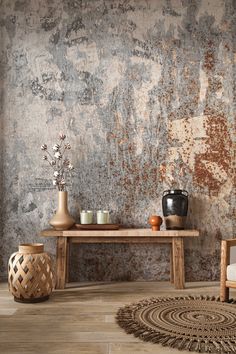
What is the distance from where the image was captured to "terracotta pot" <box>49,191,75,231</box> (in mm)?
4074

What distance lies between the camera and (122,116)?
450cm

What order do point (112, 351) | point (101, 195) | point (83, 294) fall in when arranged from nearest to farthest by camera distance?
point (112, 351) < point (83, 294) < point (101, 195)

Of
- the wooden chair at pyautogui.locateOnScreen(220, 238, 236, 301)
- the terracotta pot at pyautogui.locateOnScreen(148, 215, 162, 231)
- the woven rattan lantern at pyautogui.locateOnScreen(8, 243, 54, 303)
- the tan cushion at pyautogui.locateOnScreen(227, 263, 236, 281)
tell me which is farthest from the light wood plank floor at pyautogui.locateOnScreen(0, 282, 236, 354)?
the terracotta pot at pyautogui.locateOnScreen(148, 215, 162, 231)

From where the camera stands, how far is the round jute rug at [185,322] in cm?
257

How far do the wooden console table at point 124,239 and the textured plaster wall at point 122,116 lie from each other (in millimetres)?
418

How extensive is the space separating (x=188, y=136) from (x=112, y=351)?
2.62 meters

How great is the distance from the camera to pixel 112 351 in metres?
2.45

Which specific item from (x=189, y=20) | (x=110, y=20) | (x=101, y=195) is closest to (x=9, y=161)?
(x=101, y=195)

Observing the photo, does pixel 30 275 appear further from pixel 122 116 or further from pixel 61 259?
pixel 122 116

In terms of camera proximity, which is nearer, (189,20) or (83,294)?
(83,294)

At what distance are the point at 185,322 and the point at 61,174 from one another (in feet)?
7.02

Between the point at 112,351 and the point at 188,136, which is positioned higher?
the point at 188,136

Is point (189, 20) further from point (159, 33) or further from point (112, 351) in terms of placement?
point (112, 351)

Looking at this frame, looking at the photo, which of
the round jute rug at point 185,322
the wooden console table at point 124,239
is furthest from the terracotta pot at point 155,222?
the round jute rug at point 185,322
